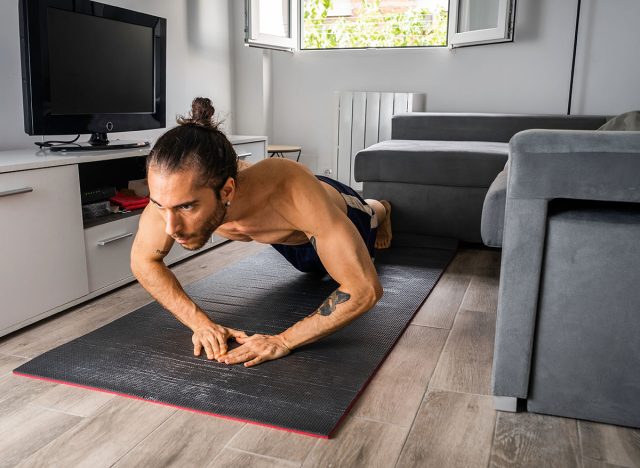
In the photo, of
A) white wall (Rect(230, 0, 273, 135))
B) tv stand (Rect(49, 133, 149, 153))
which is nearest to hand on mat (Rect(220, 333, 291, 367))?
tv stand (Rect(49, 133, 149, 153))

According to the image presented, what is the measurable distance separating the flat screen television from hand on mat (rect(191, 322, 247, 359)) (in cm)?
108

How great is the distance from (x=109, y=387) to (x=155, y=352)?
0.72 ft

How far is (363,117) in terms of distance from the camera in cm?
429

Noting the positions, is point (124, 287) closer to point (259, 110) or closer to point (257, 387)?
point (257, 387)

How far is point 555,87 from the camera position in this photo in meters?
3.87

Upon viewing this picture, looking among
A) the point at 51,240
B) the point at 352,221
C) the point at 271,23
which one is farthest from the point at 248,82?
the point at 51,240

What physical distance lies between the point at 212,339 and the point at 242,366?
13 centimetres

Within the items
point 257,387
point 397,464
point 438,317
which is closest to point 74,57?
point 257,387

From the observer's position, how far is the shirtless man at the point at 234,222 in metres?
1.34

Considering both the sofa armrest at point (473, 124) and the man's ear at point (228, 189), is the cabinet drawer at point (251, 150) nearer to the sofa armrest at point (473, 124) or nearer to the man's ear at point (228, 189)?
the sofa armrest at point (473, 124)

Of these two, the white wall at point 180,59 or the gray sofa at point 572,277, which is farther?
the white wall at point 180,59

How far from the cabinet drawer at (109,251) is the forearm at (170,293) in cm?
59

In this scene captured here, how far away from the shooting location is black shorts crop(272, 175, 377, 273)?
2.24m

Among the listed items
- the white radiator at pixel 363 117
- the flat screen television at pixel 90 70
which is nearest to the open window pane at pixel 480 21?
the white radiator at pixel 363 117
